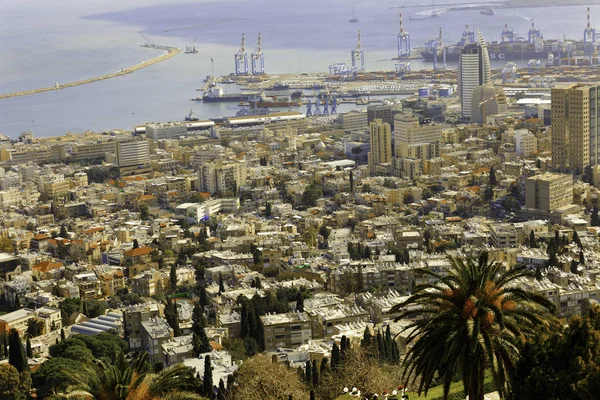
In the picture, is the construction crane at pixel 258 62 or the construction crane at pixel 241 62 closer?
the construction crane at pixel 241 62

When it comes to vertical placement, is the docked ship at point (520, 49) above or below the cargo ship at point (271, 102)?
above

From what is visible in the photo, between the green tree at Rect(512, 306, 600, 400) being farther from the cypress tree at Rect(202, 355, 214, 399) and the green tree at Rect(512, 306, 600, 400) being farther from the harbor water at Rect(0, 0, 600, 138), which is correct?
the harbor water at Rect(0, 0, 600, 138)

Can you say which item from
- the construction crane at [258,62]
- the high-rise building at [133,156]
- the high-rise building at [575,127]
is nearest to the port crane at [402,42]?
the construction crane at [258,62]

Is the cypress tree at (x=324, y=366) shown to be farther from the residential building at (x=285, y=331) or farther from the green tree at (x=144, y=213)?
the green tree at (x=144, y=213)

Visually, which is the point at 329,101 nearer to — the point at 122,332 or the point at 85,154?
the point at 85,154

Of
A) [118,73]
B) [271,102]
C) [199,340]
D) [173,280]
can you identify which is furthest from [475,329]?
[118,73]

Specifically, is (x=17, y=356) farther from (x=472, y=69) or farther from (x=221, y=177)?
(x=472, y=69)
